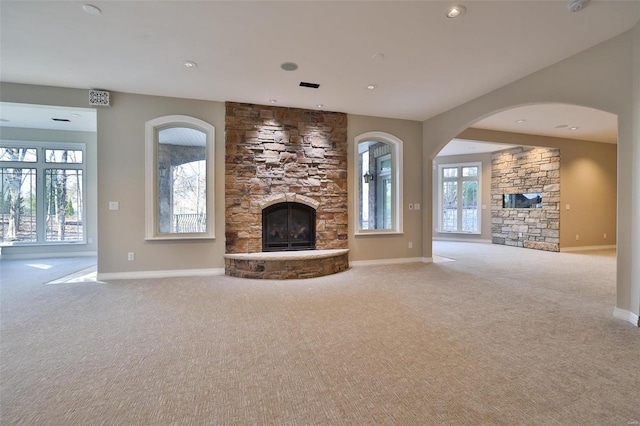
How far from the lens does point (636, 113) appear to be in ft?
9.03

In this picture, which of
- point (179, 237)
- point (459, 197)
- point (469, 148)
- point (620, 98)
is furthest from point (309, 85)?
point (459, 197)

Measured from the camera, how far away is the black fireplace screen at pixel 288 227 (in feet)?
17.3

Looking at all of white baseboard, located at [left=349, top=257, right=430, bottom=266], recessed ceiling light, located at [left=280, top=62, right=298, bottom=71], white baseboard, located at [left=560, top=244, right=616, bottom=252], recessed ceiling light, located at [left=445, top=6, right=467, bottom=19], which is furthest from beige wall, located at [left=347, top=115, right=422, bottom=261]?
white baseboard, located at [left=560, top=244, right=616, bottom=252]

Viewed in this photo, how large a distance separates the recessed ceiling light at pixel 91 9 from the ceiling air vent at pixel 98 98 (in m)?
2.15

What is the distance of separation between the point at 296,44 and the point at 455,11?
1575 mm

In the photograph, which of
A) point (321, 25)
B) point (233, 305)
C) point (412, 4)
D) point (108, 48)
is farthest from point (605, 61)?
point (108, 48)

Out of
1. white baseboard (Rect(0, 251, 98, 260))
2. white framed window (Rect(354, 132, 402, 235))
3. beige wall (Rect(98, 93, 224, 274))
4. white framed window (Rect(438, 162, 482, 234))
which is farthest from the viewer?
white framed window (Rect(438, 162, 482, 234))

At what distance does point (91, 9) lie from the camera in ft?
8.51

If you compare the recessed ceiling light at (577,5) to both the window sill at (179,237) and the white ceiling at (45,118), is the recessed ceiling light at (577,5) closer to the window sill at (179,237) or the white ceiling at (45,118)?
the window sill at (179,237)

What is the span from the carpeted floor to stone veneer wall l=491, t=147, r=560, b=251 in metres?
4.56

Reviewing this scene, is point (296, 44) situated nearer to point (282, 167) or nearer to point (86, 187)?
point (282, 167)

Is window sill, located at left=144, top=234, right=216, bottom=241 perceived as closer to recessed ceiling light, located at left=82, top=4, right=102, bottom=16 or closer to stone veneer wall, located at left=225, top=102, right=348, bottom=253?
stone veneer wall, located at left=225, top=102, right=348, bottom=253

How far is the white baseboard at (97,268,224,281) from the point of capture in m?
4.59

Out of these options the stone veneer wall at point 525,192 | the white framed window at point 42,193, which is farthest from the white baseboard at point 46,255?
the stone veneer wall at point 525,192
